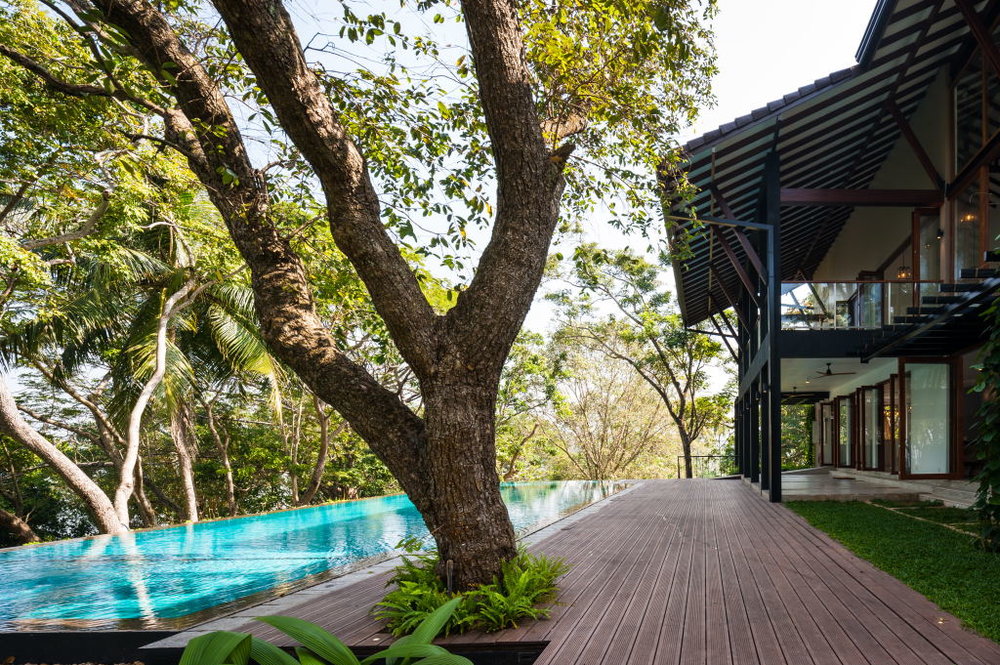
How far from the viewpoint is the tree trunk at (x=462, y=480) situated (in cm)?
363

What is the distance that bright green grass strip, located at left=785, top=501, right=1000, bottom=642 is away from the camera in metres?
3.65

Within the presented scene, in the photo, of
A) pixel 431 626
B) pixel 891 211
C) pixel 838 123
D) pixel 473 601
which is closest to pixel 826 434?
pixel 891 211

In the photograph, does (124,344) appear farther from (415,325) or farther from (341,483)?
(415,325)

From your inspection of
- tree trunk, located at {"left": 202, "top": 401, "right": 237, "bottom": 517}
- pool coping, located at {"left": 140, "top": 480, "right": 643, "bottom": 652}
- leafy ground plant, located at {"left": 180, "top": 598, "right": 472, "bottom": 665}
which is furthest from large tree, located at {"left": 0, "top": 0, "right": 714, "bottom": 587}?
tree trunk, located at {"left": 202, "top": 401, "right": 237, "bottom": 517}

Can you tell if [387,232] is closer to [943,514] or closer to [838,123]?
[943,514]

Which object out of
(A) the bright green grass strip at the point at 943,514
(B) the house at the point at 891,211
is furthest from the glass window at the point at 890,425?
(A) the bright green grass strip at the point at 943,514

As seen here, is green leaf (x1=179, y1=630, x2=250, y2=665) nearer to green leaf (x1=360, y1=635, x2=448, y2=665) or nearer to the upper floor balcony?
green leaf (x1=360, y1=635, x2=448, y2=665)

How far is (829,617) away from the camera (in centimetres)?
356

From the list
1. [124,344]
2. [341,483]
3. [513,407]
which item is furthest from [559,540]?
[513,407]

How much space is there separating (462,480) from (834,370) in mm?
11750

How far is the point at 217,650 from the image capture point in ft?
7.24

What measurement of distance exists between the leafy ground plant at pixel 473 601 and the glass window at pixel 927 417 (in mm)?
9015

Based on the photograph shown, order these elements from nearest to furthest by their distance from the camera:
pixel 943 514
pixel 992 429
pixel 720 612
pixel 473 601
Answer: pixel 473 601
pixel 720 612
pixel 992 429
pixel 943 514

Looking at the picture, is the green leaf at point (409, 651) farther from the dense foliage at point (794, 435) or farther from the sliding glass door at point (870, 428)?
the dense foliage at point (794, 435)
